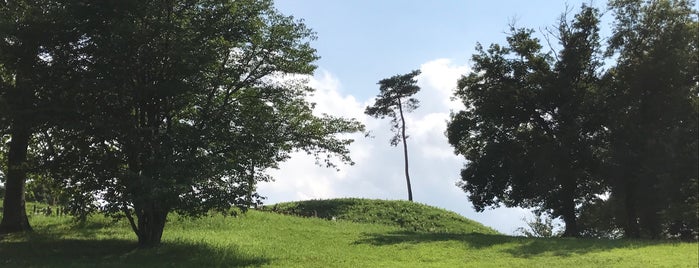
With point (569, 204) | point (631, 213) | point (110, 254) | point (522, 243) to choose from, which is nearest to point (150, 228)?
point (110, 254)

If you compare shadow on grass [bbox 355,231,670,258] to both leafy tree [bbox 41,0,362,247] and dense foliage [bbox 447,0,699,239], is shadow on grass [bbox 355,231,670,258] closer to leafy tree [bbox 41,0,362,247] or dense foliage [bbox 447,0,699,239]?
dense foliage [bbox 447,0,699,239]

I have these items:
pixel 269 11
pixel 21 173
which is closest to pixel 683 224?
pixel 269 11

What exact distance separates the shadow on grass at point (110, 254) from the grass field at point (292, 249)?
3cm

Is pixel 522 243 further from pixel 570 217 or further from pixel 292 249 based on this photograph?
pixel 570 217

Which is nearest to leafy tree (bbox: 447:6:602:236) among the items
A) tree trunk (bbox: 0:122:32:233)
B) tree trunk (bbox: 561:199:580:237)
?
tree trunk (bbox: 561:199:580:237)

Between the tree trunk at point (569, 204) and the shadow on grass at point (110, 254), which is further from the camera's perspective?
the tree trunk at point (569, 204)

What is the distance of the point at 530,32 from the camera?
33500 mm

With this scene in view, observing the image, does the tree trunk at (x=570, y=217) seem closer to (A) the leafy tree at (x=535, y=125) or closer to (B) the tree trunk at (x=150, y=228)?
(A) the leafy tree at (x=535, y=125)

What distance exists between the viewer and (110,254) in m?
17.5

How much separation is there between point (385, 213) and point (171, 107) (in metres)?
24.1

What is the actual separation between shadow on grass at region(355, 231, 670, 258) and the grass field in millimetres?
33

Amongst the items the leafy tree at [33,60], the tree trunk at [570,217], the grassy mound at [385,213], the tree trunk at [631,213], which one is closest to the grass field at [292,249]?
the leafy tree at [33,60]

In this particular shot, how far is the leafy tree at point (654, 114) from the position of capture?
2456cm

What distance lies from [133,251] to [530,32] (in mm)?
25929
